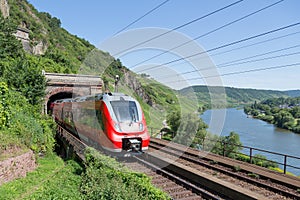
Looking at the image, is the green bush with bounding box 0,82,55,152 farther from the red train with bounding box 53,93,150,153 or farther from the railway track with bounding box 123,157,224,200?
the railway track with bounding box 123,157,224,200

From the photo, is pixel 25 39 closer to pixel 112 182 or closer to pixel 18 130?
pixel 18 130

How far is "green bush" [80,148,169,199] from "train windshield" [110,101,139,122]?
172cm

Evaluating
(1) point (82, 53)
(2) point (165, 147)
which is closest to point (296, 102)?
(2) point (165, 147)

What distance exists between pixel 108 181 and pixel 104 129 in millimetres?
2174

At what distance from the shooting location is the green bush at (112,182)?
769 centimetres

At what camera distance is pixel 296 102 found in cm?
5819

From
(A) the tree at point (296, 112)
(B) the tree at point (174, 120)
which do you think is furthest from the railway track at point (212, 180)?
(A) the tree at point (296, 112)

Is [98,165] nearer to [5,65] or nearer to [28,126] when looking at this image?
[28,126]

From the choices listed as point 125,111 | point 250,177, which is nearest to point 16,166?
point 125,111

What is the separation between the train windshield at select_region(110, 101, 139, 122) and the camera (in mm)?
10405

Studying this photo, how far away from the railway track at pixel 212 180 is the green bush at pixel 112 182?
1.07 m

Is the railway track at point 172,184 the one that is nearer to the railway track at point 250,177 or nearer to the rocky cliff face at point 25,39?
the railway track at point 250,177

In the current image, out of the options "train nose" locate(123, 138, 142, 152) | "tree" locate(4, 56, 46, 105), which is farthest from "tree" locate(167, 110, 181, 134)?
"train nose" locate(123, 138, 142, 152)

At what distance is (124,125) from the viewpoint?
10.3 meters
